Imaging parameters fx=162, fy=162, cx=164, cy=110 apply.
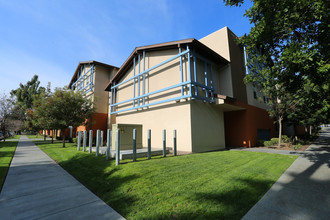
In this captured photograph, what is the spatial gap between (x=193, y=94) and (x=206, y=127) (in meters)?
2.72

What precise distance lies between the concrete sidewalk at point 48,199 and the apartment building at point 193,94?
6759 mm

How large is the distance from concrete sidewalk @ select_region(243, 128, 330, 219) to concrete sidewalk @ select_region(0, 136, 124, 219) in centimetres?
324

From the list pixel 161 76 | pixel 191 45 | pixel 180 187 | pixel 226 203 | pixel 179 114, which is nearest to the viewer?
pixel 226 203

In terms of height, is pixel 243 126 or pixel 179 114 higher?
pixel 179 114

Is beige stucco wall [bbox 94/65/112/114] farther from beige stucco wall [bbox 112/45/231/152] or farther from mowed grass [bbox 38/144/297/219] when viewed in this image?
mowed grass [bbox 38/144/297/219]

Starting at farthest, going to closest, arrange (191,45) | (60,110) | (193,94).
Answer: (60,110) < (191,45) < (193,94)

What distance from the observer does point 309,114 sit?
1912 cm

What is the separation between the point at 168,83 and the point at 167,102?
A: 4.88 feet

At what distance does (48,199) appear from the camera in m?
4.19

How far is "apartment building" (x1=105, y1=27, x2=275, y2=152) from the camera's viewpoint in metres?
10.6

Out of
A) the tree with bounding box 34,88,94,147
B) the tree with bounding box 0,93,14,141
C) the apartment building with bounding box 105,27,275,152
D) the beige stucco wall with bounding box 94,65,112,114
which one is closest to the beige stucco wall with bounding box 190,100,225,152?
the apartment building with bounding box 105,27,275,152

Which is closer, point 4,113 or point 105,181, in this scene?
point 105,181

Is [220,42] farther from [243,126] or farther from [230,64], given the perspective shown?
[243,126]

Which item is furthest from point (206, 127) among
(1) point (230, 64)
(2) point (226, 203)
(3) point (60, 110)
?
(3) point (60, 110)
